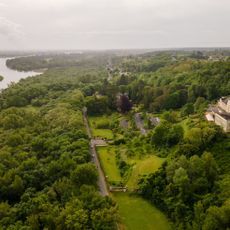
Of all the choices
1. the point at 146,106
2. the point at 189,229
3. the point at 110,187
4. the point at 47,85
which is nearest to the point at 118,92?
the point at 146,106

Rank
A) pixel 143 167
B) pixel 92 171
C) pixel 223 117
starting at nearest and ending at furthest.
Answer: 1. pixel 92 171
2. pixel 143 167
3. pixel 223 117

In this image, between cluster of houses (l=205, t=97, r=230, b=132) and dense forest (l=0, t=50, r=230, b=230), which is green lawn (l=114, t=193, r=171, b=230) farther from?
cluster of houses (l=205, t=97, r=230, b=132)

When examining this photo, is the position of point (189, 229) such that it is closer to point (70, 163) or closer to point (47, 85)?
point (70, 163)

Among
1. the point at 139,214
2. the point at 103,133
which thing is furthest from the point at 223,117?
the point at 103,133

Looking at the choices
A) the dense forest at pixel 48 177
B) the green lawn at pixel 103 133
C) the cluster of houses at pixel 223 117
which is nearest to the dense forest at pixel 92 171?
the dense forest at pixel 48 177

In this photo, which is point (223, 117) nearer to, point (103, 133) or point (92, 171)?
point (92, 171)

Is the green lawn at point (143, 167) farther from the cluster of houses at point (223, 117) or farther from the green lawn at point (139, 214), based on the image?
the cluster of houses at point (223, 117)
